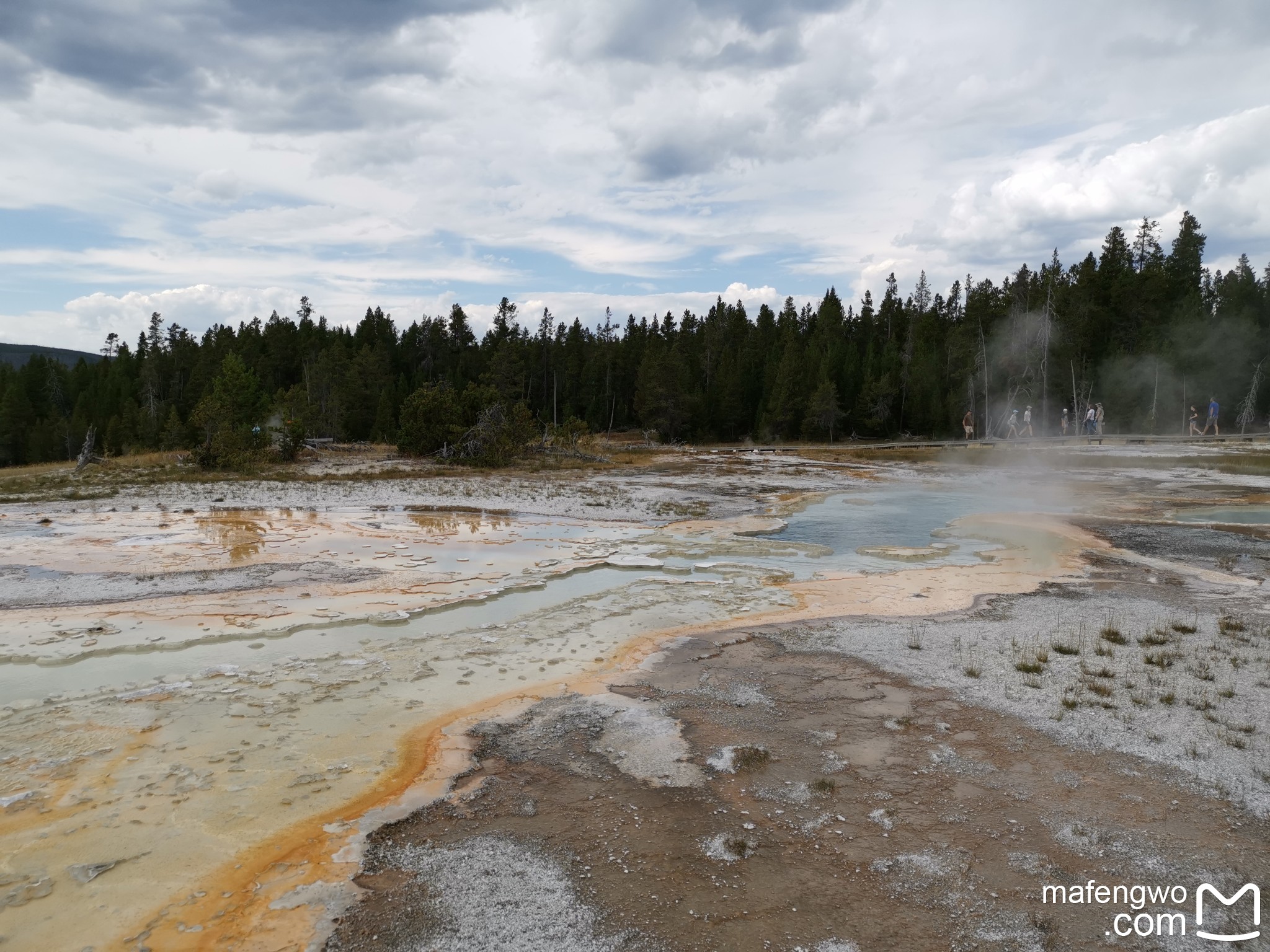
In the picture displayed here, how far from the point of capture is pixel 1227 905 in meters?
3.77

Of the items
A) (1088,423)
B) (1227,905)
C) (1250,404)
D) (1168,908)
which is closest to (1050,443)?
(1088,423)

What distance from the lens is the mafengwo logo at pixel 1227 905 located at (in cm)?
356

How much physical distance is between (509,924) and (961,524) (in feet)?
49.4

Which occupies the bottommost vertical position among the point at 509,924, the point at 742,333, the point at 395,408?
the point at 509,924

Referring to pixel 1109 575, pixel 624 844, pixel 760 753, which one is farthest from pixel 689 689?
pixel 1109 575

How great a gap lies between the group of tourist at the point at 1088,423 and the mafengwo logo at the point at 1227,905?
41.4 m

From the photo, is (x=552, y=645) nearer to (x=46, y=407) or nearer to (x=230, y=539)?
(x=230, y=539)

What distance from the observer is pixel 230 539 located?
44.7 ft

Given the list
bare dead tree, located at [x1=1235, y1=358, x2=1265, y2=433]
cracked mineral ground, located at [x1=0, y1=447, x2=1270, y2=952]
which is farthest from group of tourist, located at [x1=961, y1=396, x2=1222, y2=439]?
cracked mineral ground, located at [x1=0, y1=447, x2=1270, y2=952]

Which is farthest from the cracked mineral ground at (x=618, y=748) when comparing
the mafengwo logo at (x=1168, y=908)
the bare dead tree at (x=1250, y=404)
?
the bare dead tree at (x=1250, y=404)

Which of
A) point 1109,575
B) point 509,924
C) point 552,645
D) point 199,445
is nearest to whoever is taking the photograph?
point 509,924

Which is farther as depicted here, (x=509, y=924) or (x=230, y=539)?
(x=230, y=539)

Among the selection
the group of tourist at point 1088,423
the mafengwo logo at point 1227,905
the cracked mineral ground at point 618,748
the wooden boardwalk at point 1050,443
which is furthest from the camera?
the group of tourist at point 1088,423

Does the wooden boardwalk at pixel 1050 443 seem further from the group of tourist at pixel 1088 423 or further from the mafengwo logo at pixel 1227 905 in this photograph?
the mafengwo logo at pixel 1227 905
